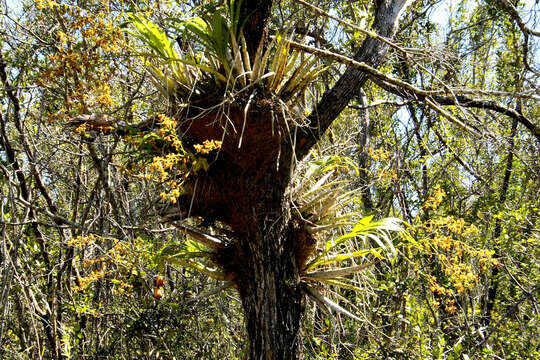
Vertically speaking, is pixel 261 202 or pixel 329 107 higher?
pixel 329 107

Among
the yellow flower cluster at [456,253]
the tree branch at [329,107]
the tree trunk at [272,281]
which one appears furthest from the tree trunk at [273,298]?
the yellow flower cluster at [456,253]

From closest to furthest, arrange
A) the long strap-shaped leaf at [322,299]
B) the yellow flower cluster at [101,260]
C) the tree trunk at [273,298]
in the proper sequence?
the tree trunk at [273,298] < the long strap-shaped leaf at [322,299] < the yellow flower cluster at [101,260]

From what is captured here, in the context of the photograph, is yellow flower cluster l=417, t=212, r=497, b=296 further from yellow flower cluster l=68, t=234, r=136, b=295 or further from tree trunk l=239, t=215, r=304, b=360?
yellow flower cluster l=68, t=234, r=136, b=295

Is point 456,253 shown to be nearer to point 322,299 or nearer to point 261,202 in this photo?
point 322,299

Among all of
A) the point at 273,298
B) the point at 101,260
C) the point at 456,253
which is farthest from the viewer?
the point at 101,260

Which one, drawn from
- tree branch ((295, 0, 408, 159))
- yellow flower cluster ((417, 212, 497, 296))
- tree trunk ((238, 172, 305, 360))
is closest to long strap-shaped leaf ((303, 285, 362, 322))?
tree trunk ((238, 172, 305, 360))

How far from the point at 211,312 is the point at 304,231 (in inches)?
93.9

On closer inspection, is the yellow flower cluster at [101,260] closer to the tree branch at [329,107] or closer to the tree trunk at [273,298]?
the tree trunk at [273,298]

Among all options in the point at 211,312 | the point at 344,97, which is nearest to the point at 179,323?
the point at 211,312

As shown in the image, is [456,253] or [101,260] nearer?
[456,253]

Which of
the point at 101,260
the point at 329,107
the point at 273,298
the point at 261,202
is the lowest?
the point at 273,298

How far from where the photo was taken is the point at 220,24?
6.95ft

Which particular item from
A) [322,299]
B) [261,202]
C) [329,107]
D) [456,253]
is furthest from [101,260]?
[456,253]

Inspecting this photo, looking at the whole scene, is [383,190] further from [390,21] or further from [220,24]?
[220,24]
